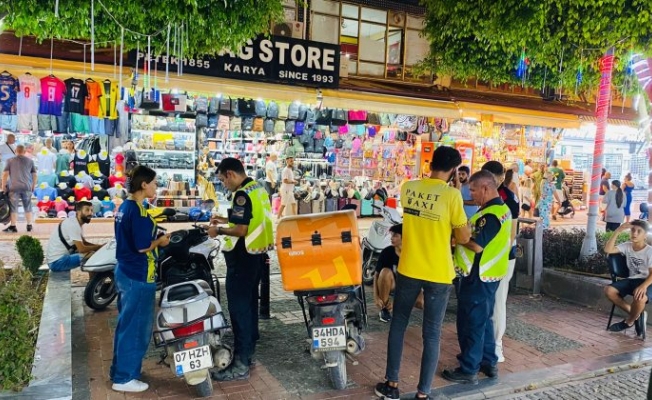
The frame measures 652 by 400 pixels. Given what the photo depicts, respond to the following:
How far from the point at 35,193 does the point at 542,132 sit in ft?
47.6

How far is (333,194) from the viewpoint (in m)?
14.4

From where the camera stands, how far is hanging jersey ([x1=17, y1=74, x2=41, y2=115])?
A: 8.55 m

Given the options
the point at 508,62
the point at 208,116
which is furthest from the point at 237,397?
the point at 208,116

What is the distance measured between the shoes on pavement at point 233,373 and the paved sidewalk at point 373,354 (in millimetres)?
70

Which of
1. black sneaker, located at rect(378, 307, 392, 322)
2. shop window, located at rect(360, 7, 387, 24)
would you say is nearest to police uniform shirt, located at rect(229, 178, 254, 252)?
black sneaker, located at rect(378, 307, 392, 322)

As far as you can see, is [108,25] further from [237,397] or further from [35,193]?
[35,193]

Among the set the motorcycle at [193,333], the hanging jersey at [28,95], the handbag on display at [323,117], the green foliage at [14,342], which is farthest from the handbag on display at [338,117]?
the green foliage at [14,342]

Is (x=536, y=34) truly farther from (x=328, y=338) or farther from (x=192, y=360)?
(x=192, y=360)

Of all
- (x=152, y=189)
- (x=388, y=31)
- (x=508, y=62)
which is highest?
(x=388, y=31)

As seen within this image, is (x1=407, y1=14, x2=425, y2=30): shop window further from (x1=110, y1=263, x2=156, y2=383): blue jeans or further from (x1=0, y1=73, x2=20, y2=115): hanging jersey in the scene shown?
(x1=110, y1=263, x2=156, y2=383): blue jeans

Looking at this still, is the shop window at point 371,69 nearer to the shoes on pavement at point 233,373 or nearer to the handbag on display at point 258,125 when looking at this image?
the handbag on display at point 258,125

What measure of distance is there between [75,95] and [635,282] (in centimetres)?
891

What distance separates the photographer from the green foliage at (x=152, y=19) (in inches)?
204

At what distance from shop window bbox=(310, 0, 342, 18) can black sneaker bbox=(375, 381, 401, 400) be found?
984 cm
